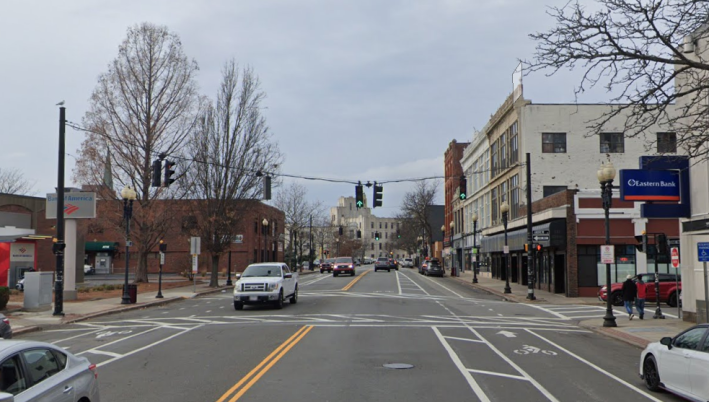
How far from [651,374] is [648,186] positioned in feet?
36.5

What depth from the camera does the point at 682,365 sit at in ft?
28.9

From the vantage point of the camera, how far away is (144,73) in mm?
39594

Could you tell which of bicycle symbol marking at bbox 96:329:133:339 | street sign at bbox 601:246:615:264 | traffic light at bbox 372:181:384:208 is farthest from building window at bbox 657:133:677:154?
bicycle symbol marking at bbox 96:329:133:339

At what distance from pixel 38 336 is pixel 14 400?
13.2 meters

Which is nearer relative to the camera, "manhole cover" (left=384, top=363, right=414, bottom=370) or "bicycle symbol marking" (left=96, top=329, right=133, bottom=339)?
"manhole cover" (left=384, top=363, right=414, bottom=370)

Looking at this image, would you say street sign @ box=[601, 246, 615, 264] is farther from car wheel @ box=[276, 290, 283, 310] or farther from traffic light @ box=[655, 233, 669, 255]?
car wheel @ box=[276, 290, 283, 310]

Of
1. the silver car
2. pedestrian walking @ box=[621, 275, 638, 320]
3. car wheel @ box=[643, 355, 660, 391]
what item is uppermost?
the silver car

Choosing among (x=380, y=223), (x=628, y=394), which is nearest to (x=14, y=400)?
(x=628, y=394)

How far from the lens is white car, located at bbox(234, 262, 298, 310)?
23.0 metres

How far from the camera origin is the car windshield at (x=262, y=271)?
2428 centimetres

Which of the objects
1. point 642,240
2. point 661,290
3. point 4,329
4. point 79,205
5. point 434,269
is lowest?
point 434,269

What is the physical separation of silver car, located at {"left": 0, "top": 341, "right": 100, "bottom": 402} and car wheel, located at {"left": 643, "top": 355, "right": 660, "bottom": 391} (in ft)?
27.1

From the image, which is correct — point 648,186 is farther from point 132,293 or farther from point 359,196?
point 132,293

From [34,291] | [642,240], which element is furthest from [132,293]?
[642,240]
